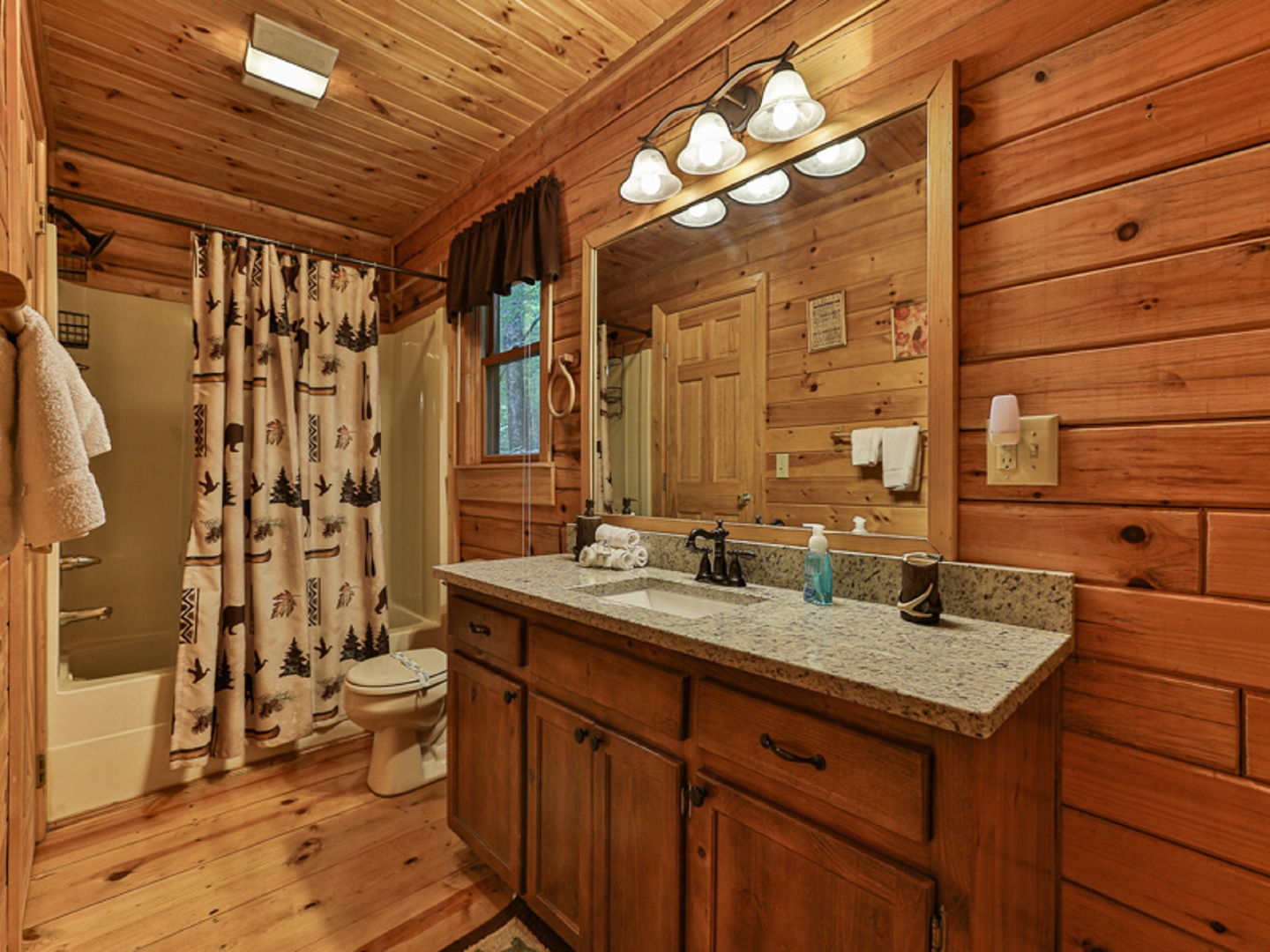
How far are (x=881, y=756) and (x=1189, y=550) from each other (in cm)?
63

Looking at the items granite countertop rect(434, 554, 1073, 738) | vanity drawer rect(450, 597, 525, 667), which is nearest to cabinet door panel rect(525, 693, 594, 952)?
vanity drawer rect(450, 597, 525, 667)

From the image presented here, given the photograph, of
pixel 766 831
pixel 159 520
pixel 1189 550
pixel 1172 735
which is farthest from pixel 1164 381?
pixel 159 520

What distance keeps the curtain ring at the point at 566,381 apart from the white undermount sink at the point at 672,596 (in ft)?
2.60

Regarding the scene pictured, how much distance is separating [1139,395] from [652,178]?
1.34 m

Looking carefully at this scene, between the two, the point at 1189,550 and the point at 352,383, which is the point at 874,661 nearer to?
the point at 1189,550

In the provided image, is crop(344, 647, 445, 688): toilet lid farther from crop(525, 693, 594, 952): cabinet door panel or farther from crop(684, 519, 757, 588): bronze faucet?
crop(684, 519, 757, 588): bronze faucet

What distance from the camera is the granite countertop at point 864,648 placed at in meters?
0.75

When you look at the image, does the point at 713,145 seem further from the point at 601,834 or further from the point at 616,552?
the point at 601,834

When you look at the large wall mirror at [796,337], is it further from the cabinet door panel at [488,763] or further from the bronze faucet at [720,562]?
the cabinet door panel at [488,763]

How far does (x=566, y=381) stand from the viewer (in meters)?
2.19

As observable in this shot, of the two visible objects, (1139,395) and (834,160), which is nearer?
(1139,395)

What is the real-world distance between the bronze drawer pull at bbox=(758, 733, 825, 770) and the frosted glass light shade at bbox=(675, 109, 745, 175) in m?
1.43

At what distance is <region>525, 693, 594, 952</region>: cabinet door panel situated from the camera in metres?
1.28

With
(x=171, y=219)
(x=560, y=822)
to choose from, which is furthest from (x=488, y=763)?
(x=171, y=219)
